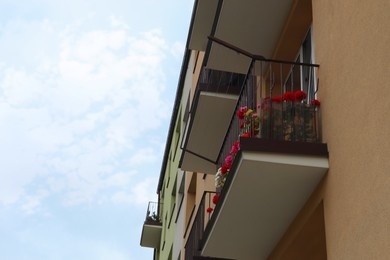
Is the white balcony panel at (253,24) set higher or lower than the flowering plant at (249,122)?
higher

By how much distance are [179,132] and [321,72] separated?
1766 centimetres

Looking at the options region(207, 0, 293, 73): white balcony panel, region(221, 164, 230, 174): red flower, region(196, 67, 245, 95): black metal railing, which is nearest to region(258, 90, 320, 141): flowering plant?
region(221, 164, 230, 174): red flower

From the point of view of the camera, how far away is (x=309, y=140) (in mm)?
8047

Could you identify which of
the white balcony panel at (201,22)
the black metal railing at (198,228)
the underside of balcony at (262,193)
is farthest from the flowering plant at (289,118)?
the white balcony panel at (201,22)

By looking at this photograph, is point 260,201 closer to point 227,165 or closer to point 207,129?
point 227,165

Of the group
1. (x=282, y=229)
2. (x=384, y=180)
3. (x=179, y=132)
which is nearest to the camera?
(x=384, y=180)

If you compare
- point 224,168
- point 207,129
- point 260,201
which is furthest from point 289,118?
point 207,129

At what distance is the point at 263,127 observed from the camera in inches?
329

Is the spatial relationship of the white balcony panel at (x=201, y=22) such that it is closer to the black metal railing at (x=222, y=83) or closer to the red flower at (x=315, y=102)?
the black metal railing at (x=222, y=83)

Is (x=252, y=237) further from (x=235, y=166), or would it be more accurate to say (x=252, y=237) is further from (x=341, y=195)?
(x=341, y=195)

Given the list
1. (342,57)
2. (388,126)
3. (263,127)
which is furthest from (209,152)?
(388,126)

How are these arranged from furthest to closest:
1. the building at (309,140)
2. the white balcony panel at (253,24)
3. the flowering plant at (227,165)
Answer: the white balcony panel at (253,24)
the flowering plant at (227,165)
the building at (309,140)

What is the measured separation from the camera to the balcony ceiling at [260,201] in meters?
7.69

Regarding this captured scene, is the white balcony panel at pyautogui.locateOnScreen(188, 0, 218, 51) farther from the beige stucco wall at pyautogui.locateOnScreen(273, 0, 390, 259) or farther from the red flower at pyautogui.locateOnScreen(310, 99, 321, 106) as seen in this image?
the red flower at pyautogui.locateOnScreen(310, 99, 321, 106)
